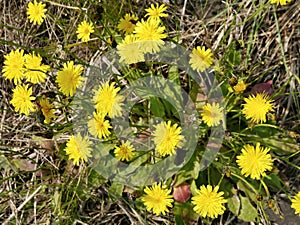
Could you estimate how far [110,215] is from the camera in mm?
1699

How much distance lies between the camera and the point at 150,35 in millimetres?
1283

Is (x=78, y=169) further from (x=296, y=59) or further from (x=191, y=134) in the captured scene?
(x=296, y=59)

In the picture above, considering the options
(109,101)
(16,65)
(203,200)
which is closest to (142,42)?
(109,101)

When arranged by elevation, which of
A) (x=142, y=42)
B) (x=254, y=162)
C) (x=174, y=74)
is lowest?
(x=254, y=162)

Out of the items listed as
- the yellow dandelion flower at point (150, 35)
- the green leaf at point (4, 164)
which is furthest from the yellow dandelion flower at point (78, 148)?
the green leaf at point (4, 164)

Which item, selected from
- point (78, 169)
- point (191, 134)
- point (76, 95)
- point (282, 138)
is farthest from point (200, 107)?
point (78, 169)

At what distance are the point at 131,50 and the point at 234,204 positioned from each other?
0.70 meters

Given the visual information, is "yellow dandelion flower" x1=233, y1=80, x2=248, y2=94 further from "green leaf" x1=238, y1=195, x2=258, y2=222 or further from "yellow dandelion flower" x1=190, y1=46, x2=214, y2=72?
"green leaf" x1=238, y1=195, x2=258, y2=222

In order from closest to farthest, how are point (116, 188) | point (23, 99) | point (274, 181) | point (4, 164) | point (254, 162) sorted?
point (254, 162), point (23, 99), point (274, 181), point (116, 188), point (4, 164)

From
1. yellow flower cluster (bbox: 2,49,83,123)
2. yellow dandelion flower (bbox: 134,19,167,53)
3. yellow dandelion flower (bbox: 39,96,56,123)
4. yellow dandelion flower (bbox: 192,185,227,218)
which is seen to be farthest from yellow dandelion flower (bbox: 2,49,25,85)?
yellow dandelion flower (bbox: 192,185,227,218)

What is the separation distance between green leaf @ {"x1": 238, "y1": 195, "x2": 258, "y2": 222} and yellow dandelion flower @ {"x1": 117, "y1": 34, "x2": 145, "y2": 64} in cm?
68

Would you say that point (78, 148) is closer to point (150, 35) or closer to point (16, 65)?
point (16, 65)

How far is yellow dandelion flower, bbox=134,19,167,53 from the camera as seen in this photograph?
1269 millimetres

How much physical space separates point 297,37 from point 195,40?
1.39 ft
